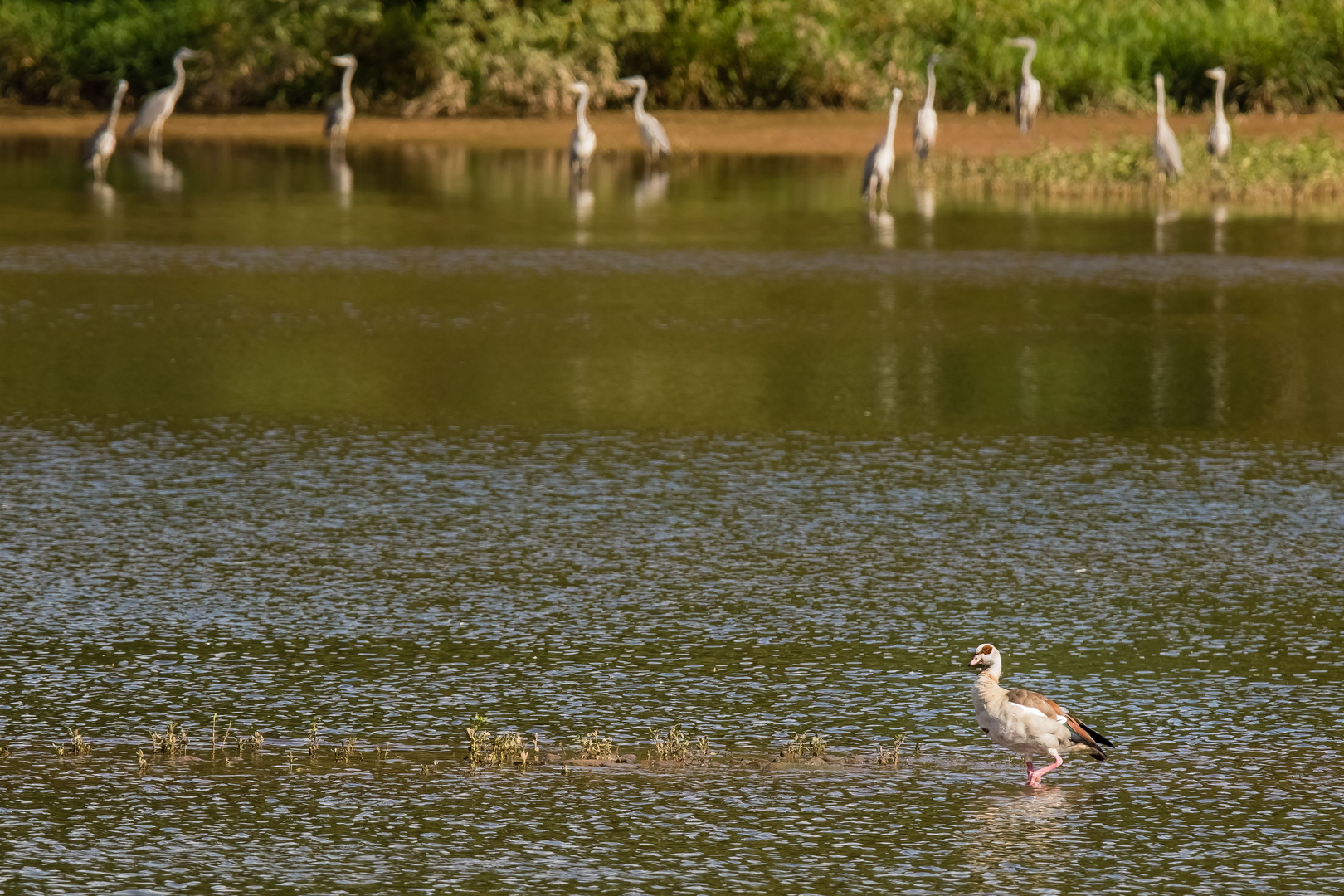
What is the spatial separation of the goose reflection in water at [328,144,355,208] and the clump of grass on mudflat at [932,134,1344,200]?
616 cm

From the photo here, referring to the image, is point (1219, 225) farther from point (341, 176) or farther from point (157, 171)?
point (157, 171)

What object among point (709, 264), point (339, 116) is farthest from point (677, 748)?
point (339, 116)

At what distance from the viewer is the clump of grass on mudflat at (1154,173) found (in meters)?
21.7

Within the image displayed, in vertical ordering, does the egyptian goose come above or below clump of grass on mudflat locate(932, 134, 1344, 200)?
below

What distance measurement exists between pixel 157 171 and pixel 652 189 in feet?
17.6

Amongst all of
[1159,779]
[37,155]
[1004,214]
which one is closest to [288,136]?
[37,155]

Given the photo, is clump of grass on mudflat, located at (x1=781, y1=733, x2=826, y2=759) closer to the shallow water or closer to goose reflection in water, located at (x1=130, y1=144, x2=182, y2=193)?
the shallow water

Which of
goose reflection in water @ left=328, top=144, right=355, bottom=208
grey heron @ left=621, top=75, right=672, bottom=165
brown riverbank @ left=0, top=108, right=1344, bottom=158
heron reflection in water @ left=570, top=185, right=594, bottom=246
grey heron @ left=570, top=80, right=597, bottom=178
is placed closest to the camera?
heron reflection in water @ left=570, top=185, right=594, bottom=246

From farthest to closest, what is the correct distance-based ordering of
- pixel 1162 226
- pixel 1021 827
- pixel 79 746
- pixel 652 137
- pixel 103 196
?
1. pixel 652 137
2. pixel 103 196
3. pixel 1162 226
4. pixel 79 746
5. pixel 1021 827

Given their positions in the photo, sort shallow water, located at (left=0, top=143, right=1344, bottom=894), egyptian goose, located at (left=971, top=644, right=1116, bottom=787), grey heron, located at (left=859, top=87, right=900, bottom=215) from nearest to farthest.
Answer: shallow water, located at (left=0, top=143, right=1344, bottom=894), egyptian goose, located at (left=971, top=644, right=1116, bottom=787), grey heron, located at (left=859, top=87, right=900, bottom=215)

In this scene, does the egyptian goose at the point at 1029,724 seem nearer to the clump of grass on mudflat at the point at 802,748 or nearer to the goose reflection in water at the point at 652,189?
the clump of grass on mudflat at the point at 802,748

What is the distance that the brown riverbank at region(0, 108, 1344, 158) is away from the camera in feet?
89.5

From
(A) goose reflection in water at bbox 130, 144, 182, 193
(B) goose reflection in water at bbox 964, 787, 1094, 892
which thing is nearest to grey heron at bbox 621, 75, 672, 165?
(A) goose reflection in water at bbox 130, 144, 182, 193

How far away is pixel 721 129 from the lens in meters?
29.1
